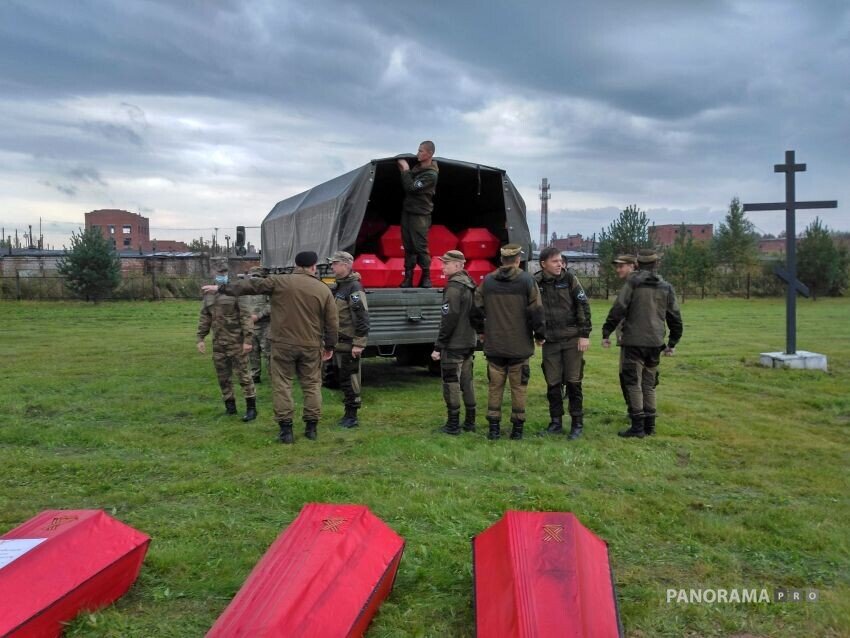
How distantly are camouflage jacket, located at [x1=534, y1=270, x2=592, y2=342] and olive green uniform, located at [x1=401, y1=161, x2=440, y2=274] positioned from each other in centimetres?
231

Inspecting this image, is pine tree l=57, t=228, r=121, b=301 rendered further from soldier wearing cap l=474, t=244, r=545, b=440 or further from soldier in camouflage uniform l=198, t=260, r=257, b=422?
soldier wearing cap l=474, t=244, r=545, b=440

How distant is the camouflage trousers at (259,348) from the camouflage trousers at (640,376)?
4.69 meters

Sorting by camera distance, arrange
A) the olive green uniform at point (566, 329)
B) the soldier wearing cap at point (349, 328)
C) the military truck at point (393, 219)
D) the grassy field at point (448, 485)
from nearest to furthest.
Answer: the grassy field at point (448, 485) < the olive green uniform at point (566, 329) < the soldier wearing cap at point (349, 328) < the military truck at point (393, 219)

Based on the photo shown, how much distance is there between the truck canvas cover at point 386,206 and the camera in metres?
8.62

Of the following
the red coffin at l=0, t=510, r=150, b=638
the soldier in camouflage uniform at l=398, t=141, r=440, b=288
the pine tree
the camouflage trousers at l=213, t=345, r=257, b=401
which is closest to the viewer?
the red coffin at l=0, t=510, r=150, b=638

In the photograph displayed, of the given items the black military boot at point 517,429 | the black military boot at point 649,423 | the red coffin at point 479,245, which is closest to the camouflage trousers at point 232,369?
the black military boot at point 517,429

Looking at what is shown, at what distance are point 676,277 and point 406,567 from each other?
106 feet

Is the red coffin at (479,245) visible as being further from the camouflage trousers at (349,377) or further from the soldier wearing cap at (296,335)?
the soldier wearing cap at (296,335)

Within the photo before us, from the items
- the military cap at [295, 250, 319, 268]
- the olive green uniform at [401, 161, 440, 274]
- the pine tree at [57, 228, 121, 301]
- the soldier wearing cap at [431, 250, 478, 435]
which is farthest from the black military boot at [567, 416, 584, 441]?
the pine tree at [57, 228, 121, 301]

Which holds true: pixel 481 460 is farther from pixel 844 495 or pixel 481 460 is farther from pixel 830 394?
pixel 830 394

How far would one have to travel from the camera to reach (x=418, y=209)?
849 centimetres

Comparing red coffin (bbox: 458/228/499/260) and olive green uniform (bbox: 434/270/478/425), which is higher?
red coffin (bbox: 458/228/499/260)

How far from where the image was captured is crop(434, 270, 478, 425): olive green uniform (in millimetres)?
6852

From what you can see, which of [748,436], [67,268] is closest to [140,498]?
[748,436]
